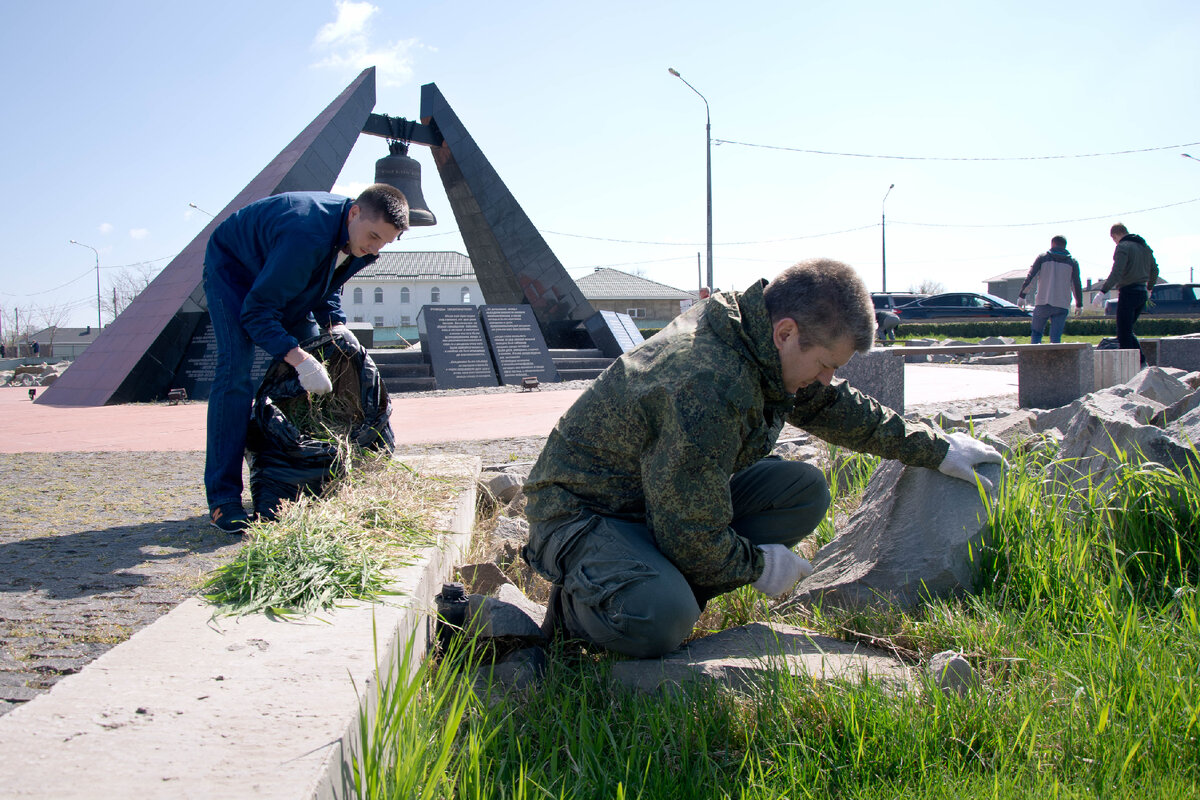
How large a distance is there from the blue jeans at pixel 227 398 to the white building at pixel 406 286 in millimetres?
61141

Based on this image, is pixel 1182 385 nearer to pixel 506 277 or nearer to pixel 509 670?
pixel 509 670

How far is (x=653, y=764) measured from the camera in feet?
5.26

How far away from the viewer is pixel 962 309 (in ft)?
85.8

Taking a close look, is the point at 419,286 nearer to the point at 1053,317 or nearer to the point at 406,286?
the point at 406,286

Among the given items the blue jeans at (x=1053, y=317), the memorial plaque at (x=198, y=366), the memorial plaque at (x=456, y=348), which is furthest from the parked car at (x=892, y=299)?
the memorial plaque at (x=198, y=366)

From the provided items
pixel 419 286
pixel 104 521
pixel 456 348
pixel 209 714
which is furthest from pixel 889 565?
pixel 419 286

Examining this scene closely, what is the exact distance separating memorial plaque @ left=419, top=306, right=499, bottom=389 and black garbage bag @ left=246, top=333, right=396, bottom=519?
25.1ft

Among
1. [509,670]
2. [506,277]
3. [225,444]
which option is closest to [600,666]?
[509,670]

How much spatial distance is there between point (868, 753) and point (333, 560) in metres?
1.31

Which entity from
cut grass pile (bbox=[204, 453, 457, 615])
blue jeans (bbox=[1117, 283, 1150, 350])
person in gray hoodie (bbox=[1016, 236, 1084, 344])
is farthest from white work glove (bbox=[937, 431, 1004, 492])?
person in gray hoodie (bbox=[1016, 236, 1084, 344])

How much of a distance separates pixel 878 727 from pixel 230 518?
7.90 feet

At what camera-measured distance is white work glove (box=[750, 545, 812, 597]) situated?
2.25 m

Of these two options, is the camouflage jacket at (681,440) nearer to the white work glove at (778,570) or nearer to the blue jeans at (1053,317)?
the white work glove at (778,570)

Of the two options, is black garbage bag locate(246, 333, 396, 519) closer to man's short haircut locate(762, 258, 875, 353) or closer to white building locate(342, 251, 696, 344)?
man's short haircut locate(762, 258, 875, 353)
